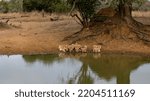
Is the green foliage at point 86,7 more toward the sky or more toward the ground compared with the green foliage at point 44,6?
more toward the sky

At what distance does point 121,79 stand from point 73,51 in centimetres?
543

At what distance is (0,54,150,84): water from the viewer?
47.0 feet

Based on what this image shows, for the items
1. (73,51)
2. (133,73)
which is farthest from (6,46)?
(133,73)

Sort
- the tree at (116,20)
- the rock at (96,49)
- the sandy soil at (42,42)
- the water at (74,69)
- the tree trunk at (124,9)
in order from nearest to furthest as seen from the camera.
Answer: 1. the water at (74,69)
2. the rock at (96,49)
3. the sandy soil at (42,42)
4. the tree at (116,20)
5. the tree trunk at (124,9)

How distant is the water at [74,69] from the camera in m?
14.3

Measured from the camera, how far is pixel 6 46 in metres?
20.9

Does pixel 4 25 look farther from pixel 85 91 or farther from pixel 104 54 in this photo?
pixel 85 91

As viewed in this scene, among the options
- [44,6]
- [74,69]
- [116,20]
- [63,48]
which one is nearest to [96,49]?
[63,48]

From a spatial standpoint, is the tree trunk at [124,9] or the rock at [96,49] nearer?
the rock at [96,49]

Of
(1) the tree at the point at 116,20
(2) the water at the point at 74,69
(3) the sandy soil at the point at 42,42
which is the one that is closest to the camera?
(2) the water at the point at 74,69

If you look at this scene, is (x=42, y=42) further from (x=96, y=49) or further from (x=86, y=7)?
(x=96, y=49)

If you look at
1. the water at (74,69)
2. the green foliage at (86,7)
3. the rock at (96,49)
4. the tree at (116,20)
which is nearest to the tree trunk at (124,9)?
the tree at (116,20)

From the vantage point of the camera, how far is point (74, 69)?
643 inches

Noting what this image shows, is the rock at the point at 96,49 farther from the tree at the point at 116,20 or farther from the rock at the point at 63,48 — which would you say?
the tree at the point at 116,20
